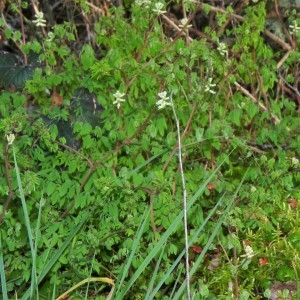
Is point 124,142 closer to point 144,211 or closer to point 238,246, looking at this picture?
point 144,211

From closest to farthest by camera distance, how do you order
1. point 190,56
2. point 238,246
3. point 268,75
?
point 238,246 < point 190,56 < point 268,75

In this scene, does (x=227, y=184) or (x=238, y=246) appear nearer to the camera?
(x=238, y=246)

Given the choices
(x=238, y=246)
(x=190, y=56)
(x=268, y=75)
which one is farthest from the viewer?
(x=268, y=75)

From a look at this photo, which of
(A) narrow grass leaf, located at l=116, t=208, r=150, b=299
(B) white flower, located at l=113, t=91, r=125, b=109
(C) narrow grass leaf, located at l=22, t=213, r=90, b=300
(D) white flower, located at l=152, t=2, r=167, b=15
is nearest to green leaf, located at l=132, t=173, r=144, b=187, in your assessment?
(A) narrow grass leaf, located at l=116, t=208, r=150, b=299

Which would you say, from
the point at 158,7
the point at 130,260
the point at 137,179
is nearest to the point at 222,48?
the point at 158,7

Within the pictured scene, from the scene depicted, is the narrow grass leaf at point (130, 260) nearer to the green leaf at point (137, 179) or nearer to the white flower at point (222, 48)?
the green leaf at point (137, 179)

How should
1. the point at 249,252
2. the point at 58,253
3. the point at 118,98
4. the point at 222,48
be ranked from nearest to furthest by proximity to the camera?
the point at 58,253 → the point at 249,252 → the point at 118,98 → the point at 222,48

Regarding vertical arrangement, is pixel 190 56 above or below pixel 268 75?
above

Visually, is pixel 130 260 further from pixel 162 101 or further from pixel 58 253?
pixel 162 101

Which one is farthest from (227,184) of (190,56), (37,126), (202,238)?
(37,126)

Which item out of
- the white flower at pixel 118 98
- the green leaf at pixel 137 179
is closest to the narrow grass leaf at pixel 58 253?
the green leaf at pixel 137 179
